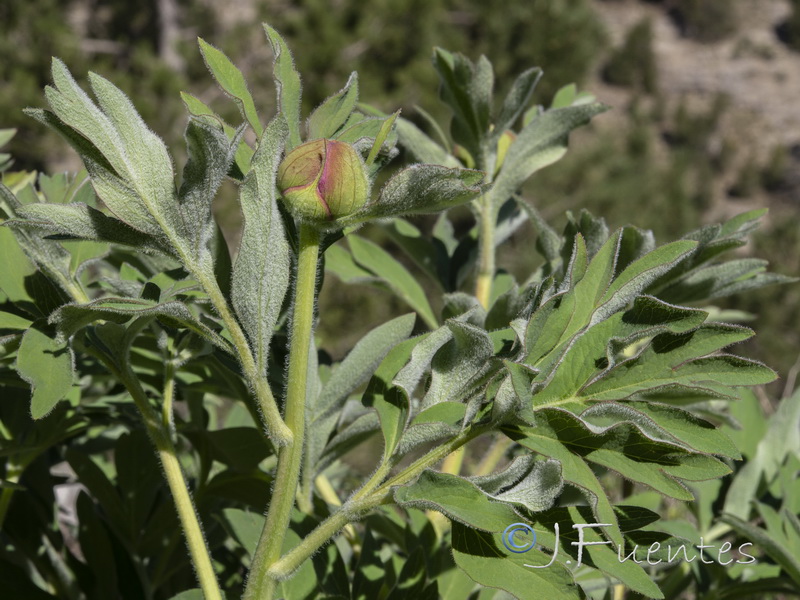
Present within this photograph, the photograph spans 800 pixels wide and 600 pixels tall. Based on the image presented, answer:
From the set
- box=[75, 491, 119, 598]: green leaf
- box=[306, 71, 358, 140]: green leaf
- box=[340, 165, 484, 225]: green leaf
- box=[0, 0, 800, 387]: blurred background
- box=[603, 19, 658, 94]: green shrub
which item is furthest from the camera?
box=[603, 19, 658, 94]: green shrub

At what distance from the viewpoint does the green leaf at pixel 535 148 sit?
0.86 meters

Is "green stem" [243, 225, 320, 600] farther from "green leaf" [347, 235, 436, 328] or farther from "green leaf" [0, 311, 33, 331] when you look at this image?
"green leaf" [347, 235, 436, 328]

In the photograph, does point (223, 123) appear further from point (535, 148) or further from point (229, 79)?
point (535, 148)

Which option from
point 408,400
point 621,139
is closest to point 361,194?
point 408,400

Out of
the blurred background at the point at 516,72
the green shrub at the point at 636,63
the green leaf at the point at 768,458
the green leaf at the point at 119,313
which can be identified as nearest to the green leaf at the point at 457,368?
the green leaf at the point at 119,313

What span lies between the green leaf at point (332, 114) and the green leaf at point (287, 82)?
0.5 inches

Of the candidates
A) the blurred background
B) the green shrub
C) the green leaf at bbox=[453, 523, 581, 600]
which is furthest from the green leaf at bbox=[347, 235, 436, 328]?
the green shrub

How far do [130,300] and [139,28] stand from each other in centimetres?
876

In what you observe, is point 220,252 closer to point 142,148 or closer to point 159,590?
point 142,148

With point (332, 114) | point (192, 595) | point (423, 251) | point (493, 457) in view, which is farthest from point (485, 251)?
point (192, 595)

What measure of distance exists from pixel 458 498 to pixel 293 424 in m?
0.11

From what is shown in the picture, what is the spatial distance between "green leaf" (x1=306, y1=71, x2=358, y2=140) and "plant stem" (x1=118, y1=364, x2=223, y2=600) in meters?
0.22

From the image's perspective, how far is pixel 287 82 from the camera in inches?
21.0

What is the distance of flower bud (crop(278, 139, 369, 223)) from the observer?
46 cm
